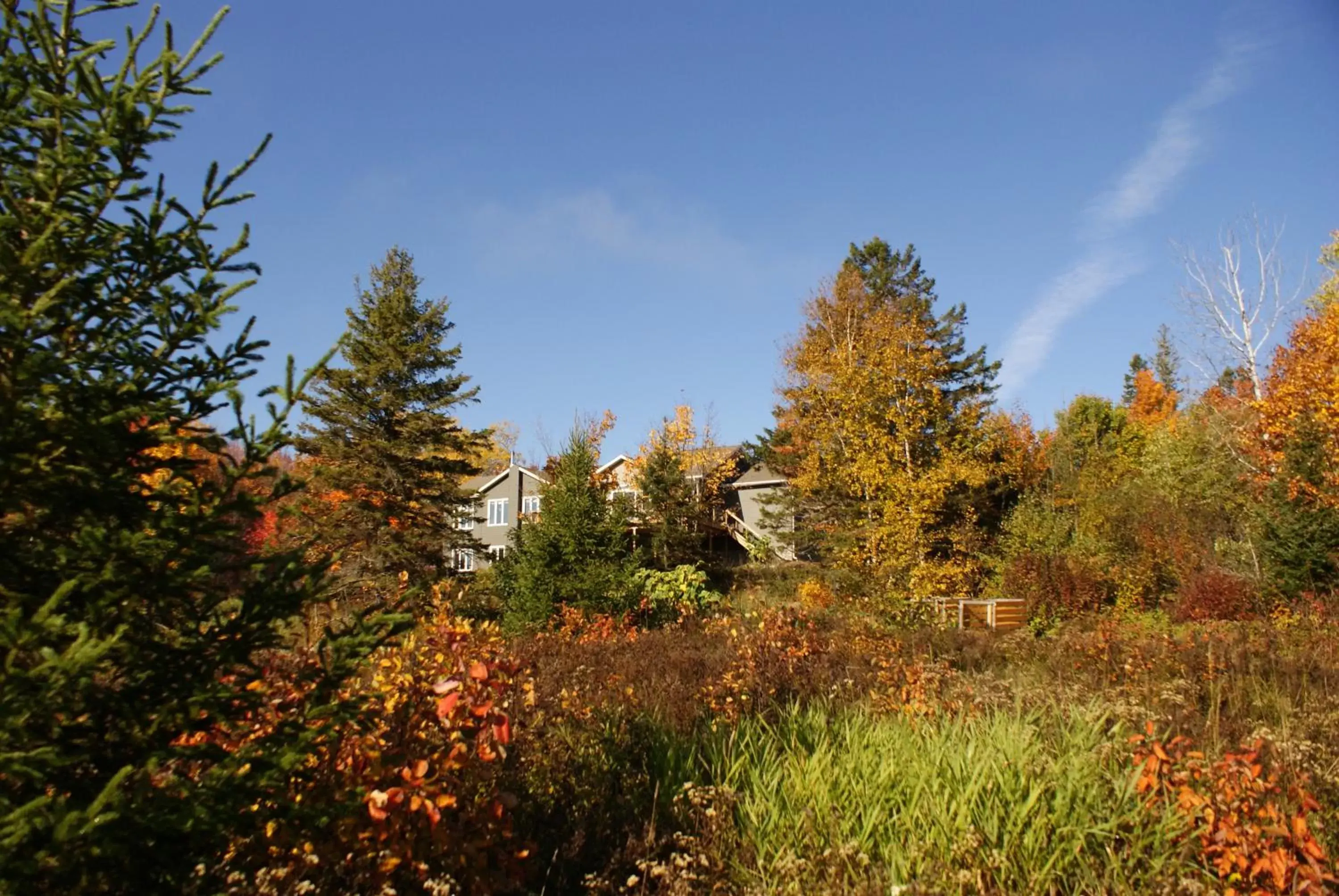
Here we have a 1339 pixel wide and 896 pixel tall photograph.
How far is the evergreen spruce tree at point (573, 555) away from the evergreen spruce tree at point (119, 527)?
38.5 ft

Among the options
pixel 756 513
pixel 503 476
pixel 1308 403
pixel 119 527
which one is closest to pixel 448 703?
pixel 119 527

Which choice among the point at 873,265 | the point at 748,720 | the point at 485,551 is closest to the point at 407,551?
the point at 485,551

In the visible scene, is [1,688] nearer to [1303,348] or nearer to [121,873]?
A: [121,873]

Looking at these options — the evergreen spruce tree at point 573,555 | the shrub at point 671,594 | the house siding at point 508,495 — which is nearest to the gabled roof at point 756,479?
the house siding at point 508,495

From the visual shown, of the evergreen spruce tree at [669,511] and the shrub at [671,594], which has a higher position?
the evergreen spruce tree at [669,511]

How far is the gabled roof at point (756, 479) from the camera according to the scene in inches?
1551

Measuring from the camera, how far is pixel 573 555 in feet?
50.5

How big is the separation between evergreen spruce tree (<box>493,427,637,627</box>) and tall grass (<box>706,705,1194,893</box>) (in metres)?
10.3

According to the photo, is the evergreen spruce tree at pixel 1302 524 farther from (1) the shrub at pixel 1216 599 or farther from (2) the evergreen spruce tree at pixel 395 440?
(2) the evergreen spruce tree at pixel 395 440

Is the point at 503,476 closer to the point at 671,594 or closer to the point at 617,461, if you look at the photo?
the point at 617,461

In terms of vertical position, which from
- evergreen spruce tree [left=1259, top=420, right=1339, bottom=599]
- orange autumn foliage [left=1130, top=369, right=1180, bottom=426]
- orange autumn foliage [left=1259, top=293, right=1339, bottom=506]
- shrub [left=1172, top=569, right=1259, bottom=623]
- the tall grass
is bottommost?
the tall grass

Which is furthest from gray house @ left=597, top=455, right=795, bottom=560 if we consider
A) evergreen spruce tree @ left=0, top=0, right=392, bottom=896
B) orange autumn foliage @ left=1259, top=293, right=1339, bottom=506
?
evergreen spruce tree @ left=0, top=0, right=392, bottom=896

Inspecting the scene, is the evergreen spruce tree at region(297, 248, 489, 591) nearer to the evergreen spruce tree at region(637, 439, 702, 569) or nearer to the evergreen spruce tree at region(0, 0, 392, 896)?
the evergreen spruce tree at region(637, 439, 702, 569)

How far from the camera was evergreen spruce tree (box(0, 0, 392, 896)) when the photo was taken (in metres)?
2.18
